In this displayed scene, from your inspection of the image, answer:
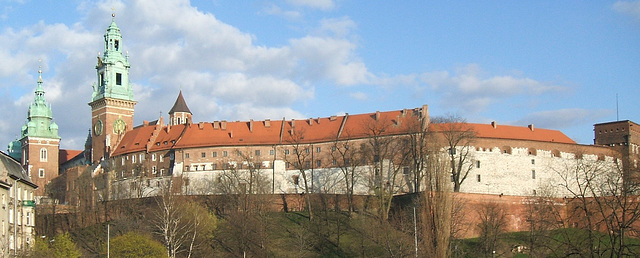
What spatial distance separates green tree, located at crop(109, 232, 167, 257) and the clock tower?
47.5 m

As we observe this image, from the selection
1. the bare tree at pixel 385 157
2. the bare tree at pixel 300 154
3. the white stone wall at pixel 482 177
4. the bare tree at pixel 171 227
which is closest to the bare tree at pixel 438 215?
the bare tree at pixel 171 227

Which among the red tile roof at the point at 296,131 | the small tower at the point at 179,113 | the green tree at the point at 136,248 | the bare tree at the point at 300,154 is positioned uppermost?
the small tower at the point at 179,113

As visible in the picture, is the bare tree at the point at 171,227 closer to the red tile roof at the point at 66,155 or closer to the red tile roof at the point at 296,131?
the red tile roof at the point at 296,131

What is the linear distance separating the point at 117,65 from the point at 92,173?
15.3 m

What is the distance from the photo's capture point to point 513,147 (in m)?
90.0

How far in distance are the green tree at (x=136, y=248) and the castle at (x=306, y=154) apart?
69.3 ft

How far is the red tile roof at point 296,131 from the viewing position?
301 ft

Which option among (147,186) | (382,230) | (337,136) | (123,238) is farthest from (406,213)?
(147,186)

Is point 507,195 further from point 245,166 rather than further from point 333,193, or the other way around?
point 245,166

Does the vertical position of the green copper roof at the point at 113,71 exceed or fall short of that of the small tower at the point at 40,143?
it exceeds it

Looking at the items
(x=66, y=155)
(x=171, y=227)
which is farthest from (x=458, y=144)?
(x=66, y=155)

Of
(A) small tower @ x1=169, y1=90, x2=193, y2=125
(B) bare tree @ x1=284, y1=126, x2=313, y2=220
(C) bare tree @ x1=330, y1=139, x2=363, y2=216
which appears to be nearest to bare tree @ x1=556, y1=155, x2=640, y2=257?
(C) bare tree @ x1=330, y1=139, x2=363, y2=216

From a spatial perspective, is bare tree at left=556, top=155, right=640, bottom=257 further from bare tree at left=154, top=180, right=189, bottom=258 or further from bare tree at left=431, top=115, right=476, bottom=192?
bare tree at left=154, top=180, right=189, bottom=258

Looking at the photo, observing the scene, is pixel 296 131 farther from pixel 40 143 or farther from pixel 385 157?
pixel 40 143
